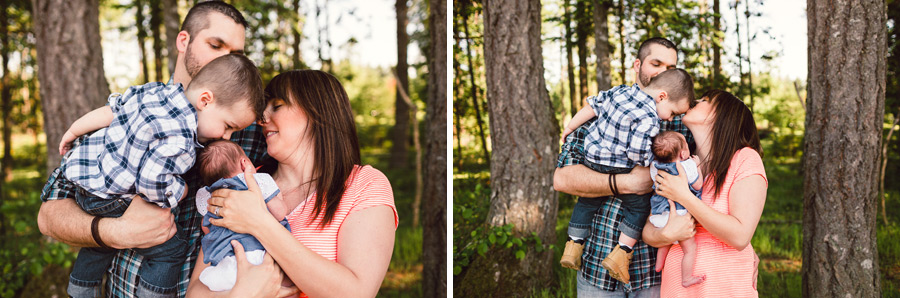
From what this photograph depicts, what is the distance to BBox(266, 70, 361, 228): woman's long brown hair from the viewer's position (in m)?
1.86

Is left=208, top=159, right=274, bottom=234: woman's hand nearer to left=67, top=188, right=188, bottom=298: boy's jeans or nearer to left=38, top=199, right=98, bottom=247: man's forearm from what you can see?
left=67, top=188, right=188, bottom=298: boy's jeans

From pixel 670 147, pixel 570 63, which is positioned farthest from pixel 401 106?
pixel 670 147

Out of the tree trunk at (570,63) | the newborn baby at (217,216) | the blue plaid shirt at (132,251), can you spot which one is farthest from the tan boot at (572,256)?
the tree trunk at (570,63)

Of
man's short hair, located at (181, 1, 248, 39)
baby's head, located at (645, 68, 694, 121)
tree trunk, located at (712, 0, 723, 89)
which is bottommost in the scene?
baby's head, located at (645, 68, 694, 121)

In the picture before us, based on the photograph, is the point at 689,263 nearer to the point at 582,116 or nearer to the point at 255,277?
the point at 582,116

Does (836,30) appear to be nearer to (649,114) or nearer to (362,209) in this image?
(649,114)

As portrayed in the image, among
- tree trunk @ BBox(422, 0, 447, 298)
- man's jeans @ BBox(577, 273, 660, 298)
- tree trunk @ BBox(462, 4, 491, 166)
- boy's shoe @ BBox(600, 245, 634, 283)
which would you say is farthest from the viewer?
tree trunk @ BBox(462, 4, 491, 166)

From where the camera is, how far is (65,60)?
4531mm

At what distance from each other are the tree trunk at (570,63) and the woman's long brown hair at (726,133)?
356 centimetres

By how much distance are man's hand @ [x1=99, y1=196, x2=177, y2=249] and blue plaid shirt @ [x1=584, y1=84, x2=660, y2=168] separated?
1.73m

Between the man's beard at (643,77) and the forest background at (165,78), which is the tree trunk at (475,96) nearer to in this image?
the forest background at (165,78)

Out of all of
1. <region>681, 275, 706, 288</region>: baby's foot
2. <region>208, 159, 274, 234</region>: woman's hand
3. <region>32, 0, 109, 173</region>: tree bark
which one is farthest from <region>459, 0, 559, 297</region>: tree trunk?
<region>32, 0, 109, 173</region>: tree bark

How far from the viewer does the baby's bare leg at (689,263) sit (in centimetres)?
209

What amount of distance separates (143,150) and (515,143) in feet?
8.81
